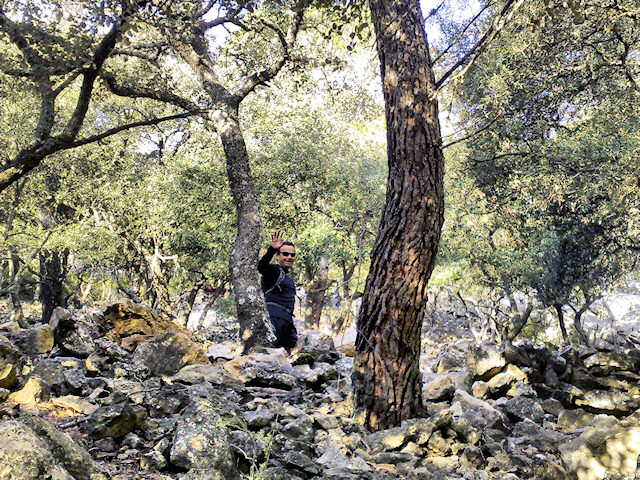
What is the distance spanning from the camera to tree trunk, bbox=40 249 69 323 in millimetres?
17453

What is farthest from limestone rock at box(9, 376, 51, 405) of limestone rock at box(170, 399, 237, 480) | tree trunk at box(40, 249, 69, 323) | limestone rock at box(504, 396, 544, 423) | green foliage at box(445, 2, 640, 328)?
tree trunk at box(40, 249, 69, 323)

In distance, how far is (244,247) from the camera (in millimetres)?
8914

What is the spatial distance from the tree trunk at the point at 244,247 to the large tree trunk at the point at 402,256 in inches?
165

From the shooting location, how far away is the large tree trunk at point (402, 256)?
4.51 m

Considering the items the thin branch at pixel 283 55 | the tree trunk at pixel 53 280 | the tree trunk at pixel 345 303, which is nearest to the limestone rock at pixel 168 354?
the tree trunk at pixel 345 303

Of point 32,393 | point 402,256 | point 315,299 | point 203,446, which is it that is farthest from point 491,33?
point 315,299

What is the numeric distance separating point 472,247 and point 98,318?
16.7 m

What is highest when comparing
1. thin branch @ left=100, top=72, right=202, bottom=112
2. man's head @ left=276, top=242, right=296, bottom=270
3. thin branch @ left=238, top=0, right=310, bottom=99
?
thin branch @ left=238, top=0, right=310, bottom=99

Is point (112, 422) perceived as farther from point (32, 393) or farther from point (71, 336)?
point (71, 336)

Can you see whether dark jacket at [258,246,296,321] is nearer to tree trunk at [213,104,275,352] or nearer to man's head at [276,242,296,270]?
man's head at [276,242,296,270]

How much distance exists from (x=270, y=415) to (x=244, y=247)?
217 inches

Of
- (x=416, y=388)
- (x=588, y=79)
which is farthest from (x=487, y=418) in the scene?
(x=588, y=79)

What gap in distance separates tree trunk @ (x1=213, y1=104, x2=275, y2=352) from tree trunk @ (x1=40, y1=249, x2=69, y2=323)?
11332 mm

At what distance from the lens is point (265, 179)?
1736cm
